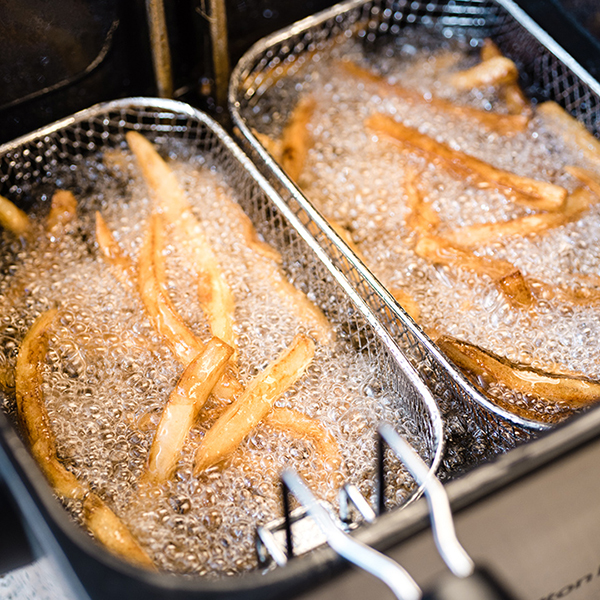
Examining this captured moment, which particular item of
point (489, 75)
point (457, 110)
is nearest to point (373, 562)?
point (457, 110)

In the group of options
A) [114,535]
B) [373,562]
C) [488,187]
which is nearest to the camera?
[373,562]

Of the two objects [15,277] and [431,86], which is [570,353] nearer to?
[431,86]

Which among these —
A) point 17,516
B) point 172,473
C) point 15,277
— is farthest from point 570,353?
point 15,277

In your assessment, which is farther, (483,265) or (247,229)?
(247,229)

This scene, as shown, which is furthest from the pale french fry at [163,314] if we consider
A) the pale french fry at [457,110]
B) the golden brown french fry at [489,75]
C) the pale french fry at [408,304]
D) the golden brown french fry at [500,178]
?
the golden brown french fry at [489,75]

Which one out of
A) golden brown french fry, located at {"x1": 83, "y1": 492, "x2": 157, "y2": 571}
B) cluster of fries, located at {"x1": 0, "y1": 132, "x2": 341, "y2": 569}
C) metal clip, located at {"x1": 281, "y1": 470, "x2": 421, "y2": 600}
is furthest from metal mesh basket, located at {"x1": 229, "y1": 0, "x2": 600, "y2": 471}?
golden brown french fry, located at {"x1": 83, "y1": 492, "x2": 157, "y2": 571}

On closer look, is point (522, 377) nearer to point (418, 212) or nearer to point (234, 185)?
point (418, 212)

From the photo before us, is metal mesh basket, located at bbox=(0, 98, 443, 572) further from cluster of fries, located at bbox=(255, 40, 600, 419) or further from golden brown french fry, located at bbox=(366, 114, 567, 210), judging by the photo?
golden brown french fry, located at bbox=(366, 114, 567, 210)

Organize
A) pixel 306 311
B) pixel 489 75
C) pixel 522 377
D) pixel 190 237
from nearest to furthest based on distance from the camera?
pixel 522 377 < pixel 306 311 < pixel 190 237 < pixel 489 75
